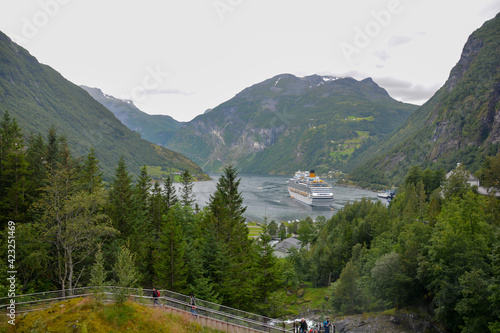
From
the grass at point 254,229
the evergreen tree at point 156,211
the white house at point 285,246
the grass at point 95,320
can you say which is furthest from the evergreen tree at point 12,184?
the grass at point 254,229

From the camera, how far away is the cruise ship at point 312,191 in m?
147

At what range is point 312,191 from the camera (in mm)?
152000

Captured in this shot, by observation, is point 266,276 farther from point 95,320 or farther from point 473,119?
point 473,119

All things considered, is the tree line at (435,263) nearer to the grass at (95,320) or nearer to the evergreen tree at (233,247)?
the evergreen tree at (233,247)

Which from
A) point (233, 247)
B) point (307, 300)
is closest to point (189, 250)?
point (233, 247)

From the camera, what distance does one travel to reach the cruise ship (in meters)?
147

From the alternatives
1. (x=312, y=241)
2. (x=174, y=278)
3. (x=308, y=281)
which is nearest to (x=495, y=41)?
(x=312, y=241)

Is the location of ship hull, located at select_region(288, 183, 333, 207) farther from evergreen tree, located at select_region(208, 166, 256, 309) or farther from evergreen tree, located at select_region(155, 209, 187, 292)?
evergreen tree, located at select_region(155, 209, 187, 292)

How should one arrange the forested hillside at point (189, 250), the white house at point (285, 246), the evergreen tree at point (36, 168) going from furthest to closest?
the white house at point (285, 246), the evergreen tree at point (36, 168), the forested hillside at point (189, 250)

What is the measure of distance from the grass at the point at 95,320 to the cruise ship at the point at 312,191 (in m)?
135

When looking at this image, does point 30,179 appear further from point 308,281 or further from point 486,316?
point 308,281

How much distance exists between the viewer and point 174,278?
25.1m

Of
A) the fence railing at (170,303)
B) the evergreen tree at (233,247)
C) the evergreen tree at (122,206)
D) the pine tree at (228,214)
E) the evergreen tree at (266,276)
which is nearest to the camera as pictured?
the fence railing at (170,303)

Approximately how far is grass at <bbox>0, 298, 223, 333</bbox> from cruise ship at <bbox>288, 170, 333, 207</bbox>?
135500 millimetres
